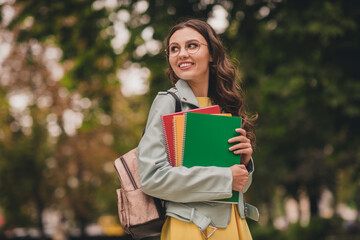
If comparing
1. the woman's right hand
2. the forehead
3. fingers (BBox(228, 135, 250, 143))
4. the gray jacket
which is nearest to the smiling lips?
the forehead

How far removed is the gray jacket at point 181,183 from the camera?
2.10 meters

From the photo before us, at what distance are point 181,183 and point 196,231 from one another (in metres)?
0.29

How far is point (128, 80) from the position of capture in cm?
1308

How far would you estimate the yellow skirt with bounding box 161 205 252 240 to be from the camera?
221cm

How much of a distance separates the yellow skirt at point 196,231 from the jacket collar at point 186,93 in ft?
2.05

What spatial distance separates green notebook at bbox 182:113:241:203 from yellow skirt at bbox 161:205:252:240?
7.1 inches

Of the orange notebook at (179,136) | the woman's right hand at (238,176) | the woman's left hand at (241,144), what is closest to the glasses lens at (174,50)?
the orange notebook at (179,136)

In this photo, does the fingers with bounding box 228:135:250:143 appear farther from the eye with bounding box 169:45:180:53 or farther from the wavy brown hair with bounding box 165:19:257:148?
the eye with bounding box 169:45:180:53

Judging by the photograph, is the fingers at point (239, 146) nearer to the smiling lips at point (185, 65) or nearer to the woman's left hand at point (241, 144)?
the woman's left hand at point (241, 144)

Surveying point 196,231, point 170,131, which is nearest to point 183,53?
point 170,131

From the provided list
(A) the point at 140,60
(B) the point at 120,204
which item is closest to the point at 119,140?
(A) the point at 140,60

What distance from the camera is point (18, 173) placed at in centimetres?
1509

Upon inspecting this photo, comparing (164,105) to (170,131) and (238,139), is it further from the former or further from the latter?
(238,139)

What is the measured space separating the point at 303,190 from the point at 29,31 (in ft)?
56.1
